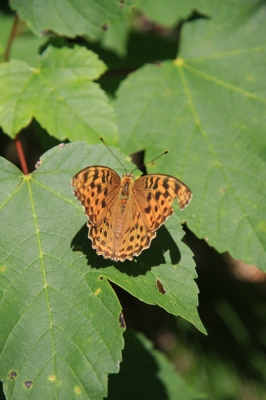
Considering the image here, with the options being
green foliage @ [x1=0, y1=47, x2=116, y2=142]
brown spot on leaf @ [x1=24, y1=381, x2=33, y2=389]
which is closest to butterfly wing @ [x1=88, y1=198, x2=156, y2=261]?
green foliage @ [x1=0, y1=47, x2=116, y2=142]

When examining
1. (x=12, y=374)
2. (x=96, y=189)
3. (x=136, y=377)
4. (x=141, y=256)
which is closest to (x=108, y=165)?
(x=96, y=189)

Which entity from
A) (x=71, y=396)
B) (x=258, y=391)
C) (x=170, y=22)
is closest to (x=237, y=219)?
(x=71, y=396)

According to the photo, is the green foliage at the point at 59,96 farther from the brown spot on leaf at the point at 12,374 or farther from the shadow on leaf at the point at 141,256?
the brown spot on leaf at the point at 12,374

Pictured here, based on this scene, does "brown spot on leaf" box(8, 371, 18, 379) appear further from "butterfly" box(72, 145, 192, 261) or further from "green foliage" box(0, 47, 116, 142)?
"green foliage" box(0, 47, 116, 142)

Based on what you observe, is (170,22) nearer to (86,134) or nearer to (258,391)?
(86,134)

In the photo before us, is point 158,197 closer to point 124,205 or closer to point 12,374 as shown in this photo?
point 124,205

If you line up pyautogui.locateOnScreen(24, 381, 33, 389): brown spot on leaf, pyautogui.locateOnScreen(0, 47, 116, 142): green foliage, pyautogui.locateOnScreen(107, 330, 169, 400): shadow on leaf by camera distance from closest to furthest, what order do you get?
pyautogui.locateOnScreen(24, 381, 33, 389): brown spot on leaf → pyautogui.locateOnScreen(0, 47, 116, 142): green foliage → pyautogui.locateOnScreen(107, 330, 169, 400): shadow on leaf
